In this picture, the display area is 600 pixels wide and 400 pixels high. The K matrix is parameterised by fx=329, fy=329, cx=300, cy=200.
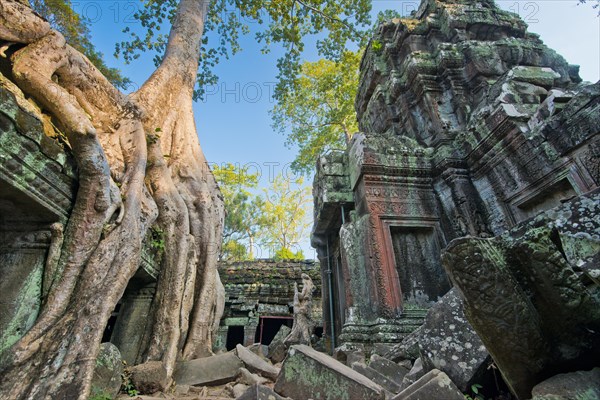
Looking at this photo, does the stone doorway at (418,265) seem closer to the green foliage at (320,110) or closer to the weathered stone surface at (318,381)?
the weathered stone surface at (318,381)

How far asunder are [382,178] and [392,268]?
119 centimetres

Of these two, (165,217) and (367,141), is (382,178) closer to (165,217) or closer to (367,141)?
(367,141)

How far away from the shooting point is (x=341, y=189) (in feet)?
15.4

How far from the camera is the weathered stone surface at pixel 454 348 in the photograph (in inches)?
69.6

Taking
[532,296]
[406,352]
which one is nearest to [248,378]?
[406,352]

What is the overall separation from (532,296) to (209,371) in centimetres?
267

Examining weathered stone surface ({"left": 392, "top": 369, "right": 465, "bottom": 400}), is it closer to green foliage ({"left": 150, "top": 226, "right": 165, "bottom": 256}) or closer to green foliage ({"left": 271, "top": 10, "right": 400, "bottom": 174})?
green foliage ({"left": 150, "top": 226, "right": 165, "bottom": 256})

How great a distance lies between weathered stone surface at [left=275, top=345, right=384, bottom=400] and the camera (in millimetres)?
1590

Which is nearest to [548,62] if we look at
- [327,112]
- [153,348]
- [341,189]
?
[341,189]

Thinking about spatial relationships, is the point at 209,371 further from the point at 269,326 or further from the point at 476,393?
the point at 269,326

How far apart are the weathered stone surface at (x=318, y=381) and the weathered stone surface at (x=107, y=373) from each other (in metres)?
1.33

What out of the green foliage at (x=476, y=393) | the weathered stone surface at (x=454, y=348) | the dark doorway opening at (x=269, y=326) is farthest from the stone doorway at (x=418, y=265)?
the dark doorway opening at (x=269, y=326)

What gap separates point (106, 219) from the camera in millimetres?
2748

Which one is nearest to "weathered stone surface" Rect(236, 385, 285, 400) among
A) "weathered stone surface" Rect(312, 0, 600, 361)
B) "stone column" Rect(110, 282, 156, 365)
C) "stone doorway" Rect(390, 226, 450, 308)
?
"weathered stone surface" Rect(312, 0, 600, 361)
